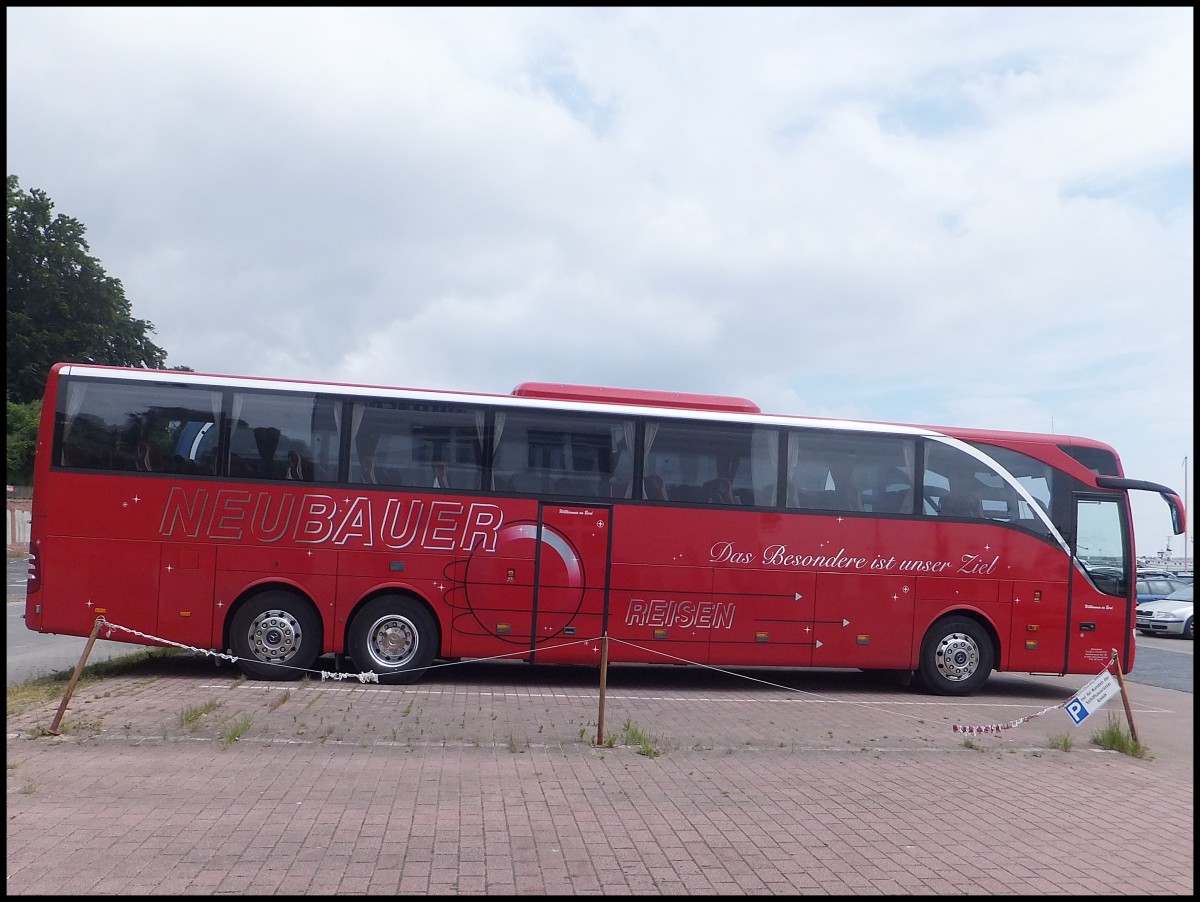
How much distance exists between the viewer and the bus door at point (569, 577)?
12164mm

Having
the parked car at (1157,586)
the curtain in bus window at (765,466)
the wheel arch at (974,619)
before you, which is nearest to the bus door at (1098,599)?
the wheel arch at (974,619)

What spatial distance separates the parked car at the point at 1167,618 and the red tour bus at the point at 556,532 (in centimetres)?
1679

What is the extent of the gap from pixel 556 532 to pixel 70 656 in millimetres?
8065

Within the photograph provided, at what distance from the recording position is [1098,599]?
13109 mm

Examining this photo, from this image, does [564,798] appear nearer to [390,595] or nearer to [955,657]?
[390,595]

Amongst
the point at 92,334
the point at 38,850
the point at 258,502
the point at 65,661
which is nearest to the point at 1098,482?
the point at 258,502

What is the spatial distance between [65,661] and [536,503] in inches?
293

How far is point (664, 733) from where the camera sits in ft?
30.8

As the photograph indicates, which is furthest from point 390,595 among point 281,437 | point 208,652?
point 281,437

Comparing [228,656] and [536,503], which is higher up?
[536,503]

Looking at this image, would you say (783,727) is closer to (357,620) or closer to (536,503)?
(536,503)

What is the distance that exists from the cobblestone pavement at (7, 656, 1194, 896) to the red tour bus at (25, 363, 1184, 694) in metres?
1.09

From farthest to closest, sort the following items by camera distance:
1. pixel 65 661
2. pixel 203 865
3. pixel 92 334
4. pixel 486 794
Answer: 1. pixel 92 334
2. pixel 65 661
3. pixel 486 794
4. pixel 203 865

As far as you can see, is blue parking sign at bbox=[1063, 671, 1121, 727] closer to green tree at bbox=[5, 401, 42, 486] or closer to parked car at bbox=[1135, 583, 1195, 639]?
green tree at bbox=[5, 401, 42, 486]
